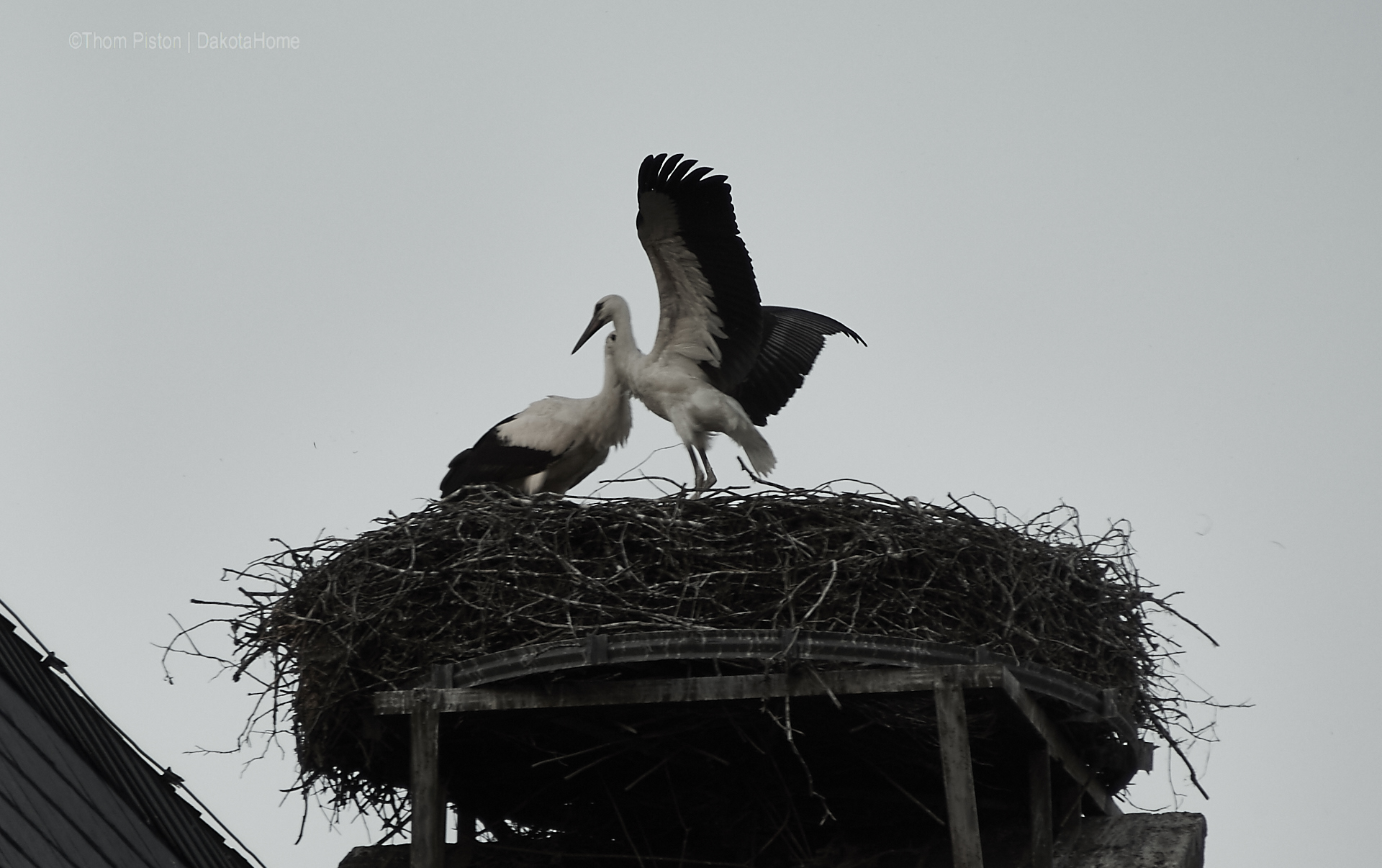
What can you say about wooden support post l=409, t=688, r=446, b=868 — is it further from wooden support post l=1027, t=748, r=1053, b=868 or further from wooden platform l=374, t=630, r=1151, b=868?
wooden support post l=1027, t=748, r=1053, b=868

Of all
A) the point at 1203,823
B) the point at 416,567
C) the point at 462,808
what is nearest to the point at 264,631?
the point at 416,567

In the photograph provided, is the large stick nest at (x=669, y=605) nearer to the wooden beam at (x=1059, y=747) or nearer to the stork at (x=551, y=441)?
the wooden beam at (x=1059, y=747)

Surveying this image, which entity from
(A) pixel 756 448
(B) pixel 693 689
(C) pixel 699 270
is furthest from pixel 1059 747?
(C) pixel 699 270

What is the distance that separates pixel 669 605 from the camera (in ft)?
22.0

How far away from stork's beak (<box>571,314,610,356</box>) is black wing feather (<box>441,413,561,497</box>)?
0.64 meters

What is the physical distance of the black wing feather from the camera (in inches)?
362

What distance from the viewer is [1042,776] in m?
7.02

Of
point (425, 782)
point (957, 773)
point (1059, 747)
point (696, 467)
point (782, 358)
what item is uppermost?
point (782, 358)

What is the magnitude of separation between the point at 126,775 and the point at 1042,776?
3733 mm

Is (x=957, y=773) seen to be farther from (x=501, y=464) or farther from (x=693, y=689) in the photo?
(x=501, y=464)

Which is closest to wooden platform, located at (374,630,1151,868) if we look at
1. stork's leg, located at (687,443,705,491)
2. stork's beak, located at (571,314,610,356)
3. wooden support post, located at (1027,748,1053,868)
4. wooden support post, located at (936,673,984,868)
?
wooden support post, located at (936,673,984,868)

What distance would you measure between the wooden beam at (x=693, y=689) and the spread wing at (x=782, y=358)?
2.85 meters

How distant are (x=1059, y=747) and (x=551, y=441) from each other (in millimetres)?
3104

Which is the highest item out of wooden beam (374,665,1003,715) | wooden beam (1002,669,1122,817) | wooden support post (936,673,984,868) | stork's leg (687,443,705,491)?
stork's leg (687,443,705,491)
